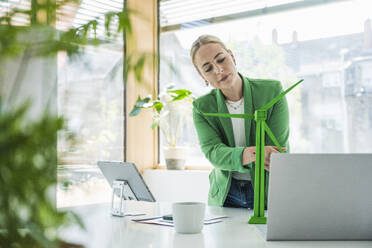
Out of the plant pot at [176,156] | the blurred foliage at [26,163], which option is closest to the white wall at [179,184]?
the plant pot at [176,156]

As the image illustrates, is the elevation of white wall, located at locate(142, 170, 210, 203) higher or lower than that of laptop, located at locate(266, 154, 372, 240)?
lower

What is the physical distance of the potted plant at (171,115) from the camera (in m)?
3.87

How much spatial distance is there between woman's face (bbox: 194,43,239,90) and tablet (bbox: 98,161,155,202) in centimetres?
64

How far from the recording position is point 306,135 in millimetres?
3721

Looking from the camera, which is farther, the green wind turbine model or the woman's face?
the woman's face

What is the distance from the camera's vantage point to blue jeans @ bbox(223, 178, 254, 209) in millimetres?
1955

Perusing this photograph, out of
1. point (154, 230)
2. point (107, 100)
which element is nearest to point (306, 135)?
point (107, 100)

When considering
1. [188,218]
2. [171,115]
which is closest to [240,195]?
[188,218]

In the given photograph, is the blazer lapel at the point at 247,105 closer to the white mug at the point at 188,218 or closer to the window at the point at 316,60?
the white mug at the point at 188,218

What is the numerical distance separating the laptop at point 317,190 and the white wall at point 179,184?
8.27 feet

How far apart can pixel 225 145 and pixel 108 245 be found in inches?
38.3

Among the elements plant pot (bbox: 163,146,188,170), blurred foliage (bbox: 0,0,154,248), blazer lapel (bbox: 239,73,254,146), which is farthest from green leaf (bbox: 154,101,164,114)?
blurred foliage (bbox: 0,0,154,248)

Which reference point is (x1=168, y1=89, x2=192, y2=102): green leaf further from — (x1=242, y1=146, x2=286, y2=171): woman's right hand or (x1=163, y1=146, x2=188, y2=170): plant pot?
(x1=242, y1=146, x2=286, y2=171): woman's right hand

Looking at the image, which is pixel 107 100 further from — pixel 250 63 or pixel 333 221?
pixel 333 221
